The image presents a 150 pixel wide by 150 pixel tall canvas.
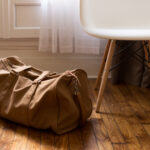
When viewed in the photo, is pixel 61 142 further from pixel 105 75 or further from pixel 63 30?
pixel 63 30

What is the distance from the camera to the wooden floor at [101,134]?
148 centimetres

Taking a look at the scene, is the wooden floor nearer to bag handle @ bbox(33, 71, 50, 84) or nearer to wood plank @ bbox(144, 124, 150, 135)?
wood plank @ bbox(144, 124, 150, 135)

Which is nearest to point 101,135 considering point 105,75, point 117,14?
point 105,75

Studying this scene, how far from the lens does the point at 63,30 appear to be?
2.25 meters

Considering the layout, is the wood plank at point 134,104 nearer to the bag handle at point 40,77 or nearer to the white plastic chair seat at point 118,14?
the white plastic chair seat at point 118,14

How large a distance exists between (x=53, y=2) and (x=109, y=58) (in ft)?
2.13

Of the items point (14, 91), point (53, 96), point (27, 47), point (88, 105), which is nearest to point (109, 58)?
point (88, 105)

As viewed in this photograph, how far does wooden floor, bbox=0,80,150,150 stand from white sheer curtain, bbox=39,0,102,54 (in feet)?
1.71

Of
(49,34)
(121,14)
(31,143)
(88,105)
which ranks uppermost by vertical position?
(121,14)

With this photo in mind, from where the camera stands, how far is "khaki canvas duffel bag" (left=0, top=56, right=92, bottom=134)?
1.55 meters

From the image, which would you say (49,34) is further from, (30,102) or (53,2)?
(30,102)

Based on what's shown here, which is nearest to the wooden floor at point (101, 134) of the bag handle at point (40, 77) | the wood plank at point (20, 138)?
the wood plank at point (20, 138)

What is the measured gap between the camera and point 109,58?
70.4 inches

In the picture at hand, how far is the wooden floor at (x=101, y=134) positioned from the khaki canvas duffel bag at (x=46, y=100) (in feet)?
0.16
